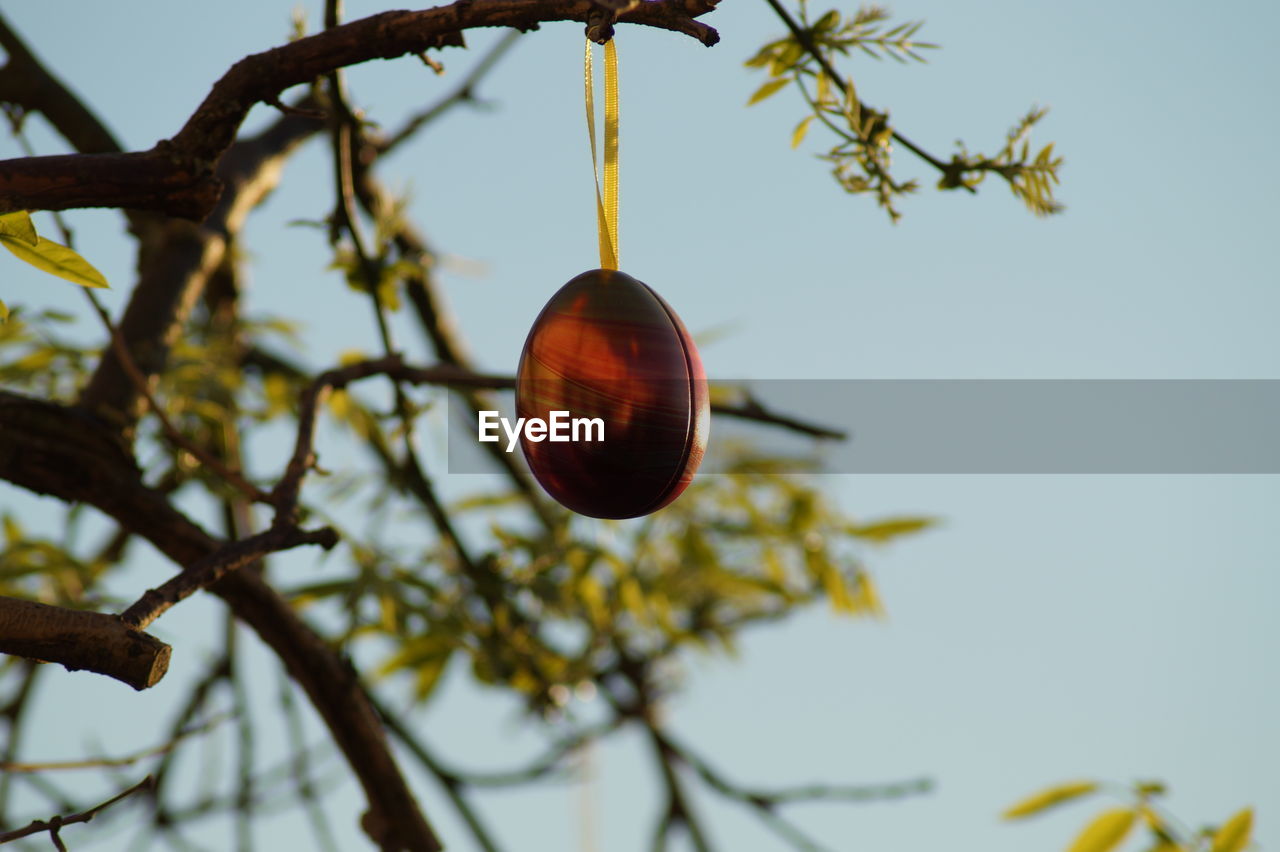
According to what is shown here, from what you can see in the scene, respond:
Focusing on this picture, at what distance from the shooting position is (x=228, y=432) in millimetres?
1327

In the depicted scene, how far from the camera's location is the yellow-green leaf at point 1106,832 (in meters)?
0.90

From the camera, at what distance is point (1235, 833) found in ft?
2.68

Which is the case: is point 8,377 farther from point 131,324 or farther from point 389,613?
point 389,613

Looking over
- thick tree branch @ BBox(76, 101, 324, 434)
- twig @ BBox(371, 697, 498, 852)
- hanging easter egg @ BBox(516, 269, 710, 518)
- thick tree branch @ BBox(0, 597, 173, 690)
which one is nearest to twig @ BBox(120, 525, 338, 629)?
thick tree branch @ BBox(0, 597, 173, 690)

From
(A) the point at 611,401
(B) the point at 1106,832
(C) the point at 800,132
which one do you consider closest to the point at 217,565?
(A) the point at 611,401

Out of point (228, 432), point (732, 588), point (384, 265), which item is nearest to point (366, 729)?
point (384, 265)

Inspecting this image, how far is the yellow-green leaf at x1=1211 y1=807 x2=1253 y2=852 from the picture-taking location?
812mm

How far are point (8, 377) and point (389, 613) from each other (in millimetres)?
520

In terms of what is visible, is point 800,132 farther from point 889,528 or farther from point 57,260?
point 889,528

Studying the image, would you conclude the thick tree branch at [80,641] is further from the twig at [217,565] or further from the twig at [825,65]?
the twig at [825,65]

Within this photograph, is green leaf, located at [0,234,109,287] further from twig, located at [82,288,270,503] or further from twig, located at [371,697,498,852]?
twig, located at [371,697,498,852]

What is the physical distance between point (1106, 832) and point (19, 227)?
2.78ft

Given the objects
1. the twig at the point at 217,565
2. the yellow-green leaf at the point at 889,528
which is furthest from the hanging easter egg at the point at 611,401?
the yellow-green leaf at the point at 889,528

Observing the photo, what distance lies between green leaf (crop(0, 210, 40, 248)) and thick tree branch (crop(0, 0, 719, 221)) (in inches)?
1.2
